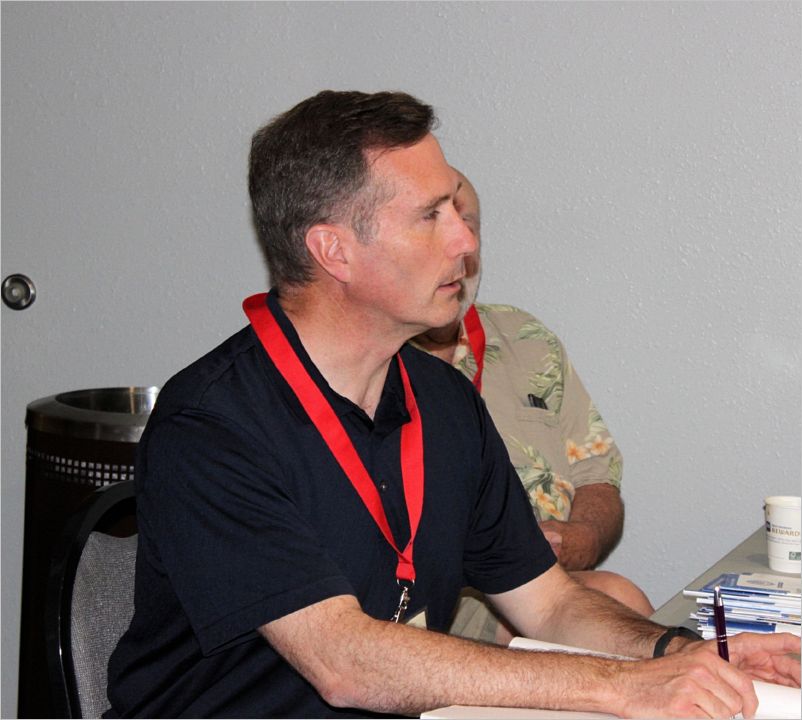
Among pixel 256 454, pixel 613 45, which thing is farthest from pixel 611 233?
pixel 256 454

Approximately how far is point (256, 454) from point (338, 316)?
26 cm

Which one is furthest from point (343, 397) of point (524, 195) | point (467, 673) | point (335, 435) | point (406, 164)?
point (524, 195)

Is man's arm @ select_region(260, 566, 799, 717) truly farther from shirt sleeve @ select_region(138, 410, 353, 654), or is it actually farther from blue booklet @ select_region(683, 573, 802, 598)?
blue booklet @ select_region(683, 573, 802, 598)

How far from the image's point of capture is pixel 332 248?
63.1 inches

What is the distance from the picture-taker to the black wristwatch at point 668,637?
4.80 feet

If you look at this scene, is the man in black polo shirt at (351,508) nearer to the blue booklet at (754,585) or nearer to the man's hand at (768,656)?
the man's hand at (768,656)

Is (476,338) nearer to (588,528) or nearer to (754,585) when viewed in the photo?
(588,528)

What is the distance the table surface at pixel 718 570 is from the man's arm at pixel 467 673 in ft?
0.86

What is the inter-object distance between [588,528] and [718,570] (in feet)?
1.70

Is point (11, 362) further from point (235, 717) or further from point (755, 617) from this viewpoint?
point (755, 617)

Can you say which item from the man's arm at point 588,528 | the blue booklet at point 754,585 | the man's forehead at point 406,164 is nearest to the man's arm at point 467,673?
the blue booklet at point 754,585

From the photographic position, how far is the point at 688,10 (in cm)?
263

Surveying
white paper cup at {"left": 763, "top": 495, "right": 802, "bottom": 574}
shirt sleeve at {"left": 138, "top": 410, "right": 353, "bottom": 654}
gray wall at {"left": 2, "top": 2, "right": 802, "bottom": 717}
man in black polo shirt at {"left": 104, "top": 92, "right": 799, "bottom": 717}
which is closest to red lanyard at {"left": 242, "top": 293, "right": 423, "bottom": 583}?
man in black polo shirt at {"left": 104, "top": 92, "right": 799, "bottom": 717}

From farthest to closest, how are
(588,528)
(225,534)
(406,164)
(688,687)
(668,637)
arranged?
(588,528), (406,164), (668,637), (225,534), (688,687)
